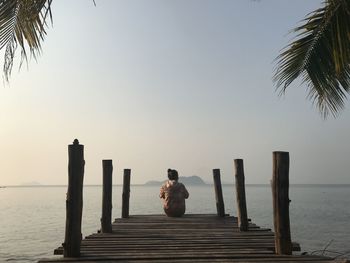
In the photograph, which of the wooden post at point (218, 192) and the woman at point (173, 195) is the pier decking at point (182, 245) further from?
the wooden post at point (218, 192)

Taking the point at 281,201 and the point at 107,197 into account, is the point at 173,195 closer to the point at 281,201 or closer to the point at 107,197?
the point at 107,197

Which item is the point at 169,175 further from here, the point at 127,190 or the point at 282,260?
the point at 282,260

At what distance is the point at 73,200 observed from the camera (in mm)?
6980

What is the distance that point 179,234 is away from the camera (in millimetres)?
9695

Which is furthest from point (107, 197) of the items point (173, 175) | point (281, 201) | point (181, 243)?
point (281, 201)

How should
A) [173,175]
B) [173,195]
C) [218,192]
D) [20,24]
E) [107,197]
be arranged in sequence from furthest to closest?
[218,192]
[173,175]
[173,195]
[107,197]
[20,24]

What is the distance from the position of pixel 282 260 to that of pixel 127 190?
29.0 feet

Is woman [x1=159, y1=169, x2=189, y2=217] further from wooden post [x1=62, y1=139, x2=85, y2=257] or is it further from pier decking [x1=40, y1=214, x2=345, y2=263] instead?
wooden post [x1=62, y1=139, x2=85, y2=257]

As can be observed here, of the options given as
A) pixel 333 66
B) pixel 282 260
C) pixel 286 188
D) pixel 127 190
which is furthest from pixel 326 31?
pixel 127 190

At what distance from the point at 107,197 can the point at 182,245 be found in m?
3.05

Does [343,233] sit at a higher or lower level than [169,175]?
lower

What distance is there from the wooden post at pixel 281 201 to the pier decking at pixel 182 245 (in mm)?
242

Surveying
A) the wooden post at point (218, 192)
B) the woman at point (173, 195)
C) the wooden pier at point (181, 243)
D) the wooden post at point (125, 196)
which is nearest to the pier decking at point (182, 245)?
the wooden pier at point (181, 243)

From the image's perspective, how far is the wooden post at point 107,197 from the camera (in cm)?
1032
